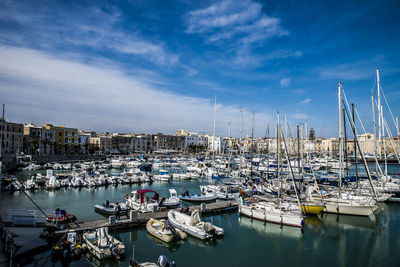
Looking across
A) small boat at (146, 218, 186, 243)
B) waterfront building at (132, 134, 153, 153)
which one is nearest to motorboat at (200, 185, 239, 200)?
small boat at (146, 218, 186, 243)

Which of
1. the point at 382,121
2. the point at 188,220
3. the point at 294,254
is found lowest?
the point at 294,254

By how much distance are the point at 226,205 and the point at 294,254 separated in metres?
9.44

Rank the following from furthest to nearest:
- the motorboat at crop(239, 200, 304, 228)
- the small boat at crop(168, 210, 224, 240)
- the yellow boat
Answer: the yellow boat → the motorboat at crop(239, 200, 304, 228) → the small boat at crop(168, 210, 224, 240)

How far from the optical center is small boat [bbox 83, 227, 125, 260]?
12898mm

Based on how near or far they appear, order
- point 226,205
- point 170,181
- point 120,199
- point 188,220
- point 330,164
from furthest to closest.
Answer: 1. point 330,164
2. point 170,181
3. point 120,199
4. point 226,205
5. point 188,220

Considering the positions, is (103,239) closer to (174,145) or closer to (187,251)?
(187,251)

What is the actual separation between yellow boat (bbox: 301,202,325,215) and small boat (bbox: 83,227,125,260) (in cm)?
1586

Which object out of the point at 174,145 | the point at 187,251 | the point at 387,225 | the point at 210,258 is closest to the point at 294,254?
the point at 210,258

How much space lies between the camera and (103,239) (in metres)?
13.5

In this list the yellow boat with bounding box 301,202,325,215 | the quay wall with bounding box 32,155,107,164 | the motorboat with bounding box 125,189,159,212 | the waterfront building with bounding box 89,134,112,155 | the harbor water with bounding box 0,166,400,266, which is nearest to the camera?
the harbor water with bounding box 0,166,400,266

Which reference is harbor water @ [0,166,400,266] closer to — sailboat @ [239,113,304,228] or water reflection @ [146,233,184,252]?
water reflection @ [146,233,184,252]

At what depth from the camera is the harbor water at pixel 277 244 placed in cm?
1395

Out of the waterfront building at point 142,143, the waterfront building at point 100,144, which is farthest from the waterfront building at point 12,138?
the waterfront building at point 142,143

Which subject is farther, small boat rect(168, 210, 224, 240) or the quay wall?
the quay wall
